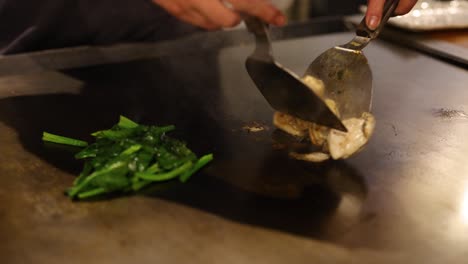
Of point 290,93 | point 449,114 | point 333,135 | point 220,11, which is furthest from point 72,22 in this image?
point 449,114

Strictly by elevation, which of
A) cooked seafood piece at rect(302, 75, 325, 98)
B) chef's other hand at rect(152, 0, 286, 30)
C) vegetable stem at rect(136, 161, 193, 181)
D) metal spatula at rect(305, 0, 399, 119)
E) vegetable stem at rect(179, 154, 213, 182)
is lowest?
vegetable stem at rect(179, 154, 213, 182)

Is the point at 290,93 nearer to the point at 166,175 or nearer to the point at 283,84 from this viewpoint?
the point at 283,84

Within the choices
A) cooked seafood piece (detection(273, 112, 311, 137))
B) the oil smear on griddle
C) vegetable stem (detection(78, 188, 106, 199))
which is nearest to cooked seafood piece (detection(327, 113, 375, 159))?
the oil smear on griddle

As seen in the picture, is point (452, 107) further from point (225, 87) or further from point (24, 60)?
point (24, 60)

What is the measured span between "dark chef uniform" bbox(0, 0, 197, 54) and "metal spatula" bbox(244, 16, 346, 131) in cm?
99

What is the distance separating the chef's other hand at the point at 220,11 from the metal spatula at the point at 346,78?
0.79 ft

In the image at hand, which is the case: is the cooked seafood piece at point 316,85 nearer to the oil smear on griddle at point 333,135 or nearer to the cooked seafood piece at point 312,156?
the oil smear on griddle at point 333,135

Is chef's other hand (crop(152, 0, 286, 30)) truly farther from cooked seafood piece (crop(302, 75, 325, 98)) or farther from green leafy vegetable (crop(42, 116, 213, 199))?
green leafy vegetable (crop(42, 116, 213, 199))

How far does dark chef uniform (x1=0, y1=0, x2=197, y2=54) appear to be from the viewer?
210cm

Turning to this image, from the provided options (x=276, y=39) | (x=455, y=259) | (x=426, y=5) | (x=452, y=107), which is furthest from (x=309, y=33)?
(x=455, y=259)

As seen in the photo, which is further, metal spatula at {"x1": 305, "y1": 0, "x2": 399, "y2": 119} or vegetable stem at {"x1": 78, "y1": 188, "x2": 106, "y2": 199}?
metal spatula at {"x1": 305, "y1": 0, "x2": 399, "y2": 119}

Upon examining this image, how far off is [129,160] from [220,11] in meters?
0.40

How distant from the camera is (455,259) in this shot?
3.31 feet

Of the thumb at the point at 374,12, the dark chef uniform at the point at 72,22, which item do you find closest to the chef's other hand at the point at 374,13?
the thumb at the point at 374,12
